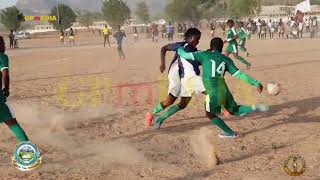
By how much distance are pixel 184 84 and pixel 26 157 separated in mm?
2627

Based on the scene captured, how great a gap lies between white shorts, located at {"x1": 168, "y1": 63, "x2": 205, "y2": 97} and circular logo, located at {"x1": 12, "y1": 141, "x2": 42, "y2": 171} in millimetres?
2460

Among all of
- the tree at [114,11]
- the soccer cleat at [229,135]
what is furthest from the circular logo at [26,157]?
the tree at [114,11]

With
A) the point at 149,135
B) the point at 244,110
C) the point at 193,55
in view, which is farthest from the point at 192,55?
the point at 149,135

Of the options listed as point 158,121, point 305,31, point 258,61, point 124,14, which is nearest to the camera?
point 158,121

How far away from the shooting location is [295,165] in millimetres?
5770

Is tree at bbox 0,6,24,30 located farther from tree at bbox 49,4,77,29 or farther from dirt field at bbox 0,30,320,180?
dirt field at bbox 0,30,320,180

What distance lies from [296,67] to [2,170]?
1266cm

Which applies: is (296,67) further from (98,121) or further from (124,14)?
(124,14)

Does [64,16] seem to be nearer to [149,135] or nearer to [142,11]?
[142,11]

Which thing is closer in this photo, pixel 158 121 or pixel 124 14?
pixel 158 121

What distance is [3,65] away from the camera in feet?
19.6

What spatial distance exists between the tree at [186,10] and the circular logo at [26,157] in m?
79.2

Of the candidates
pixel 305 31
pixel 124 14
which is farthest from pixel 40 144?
pixel 124 14

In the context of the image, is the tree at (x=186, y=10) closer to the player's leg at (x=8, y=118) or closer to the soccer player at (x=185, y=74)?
the soccer player at (x=185, y=74)
